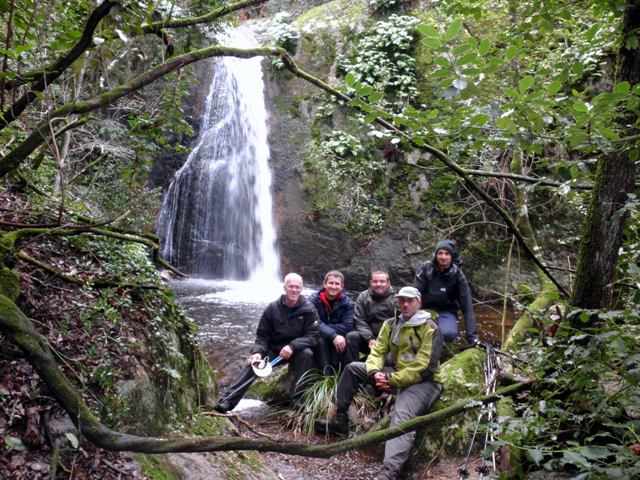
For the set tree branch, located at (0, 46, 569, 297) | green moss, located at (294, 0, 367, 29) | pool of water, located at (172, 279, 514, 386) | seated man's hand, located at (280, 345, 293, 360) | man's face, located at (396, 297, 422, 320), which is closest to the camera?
tree branch, located at (0, 46, 569, 297)

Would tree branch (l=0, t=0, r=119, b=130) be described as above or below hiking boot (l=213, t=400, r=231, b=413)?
above

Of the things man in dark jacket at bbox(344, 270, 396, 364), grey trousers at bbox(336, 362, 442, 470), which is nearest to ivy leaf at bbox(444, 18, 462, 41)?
grey trousers at bbox(336, 362, 442, 470)

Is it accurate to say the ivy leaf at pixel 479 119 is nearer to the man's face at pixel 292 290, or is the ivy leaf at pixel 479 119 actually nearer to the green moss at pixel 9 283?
the green moss at pixel 9 283

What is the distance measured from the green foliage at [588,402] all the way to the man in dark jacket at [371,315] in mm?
2585

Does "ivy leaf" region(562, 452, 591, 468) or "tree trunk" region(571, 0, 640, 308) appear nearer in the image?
"ivy leaf" region(562, 452, 591, 468)

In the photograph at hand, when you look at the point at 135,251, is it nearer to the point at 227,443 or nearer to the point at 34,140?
the point at 34,140

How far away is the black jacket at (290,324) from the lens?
5.22 metres

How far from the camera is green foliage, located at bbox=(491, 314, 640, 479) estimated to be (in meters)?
1.83

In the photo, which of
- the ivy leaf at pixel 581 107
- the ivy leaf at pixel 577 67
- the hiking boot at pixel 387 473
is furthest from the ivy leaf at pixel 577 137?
the hiking boot at pixel 387 473

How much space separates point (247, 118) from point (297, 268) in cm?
466

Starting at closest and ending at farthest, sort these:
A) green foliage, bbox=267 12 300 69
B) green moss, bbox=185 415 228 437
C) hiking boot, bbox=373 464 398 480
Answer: green moss, bbox=185 415 228 437 < hiking boot, bbox=373 464 398 480 < green foliage, bbox=267 12 300 69

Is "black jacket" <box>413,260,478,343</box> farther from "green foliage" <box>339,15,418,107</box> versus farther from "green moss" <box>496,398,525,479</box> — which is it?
"green foliage" <box>339,15,418,107</box>

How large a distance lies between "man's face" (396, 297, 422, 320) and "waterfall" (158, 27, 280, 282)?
8.16 m

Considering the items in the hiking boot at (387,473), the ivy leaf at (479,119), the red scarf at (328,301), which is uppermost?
the ivy leaf at (479,119)
